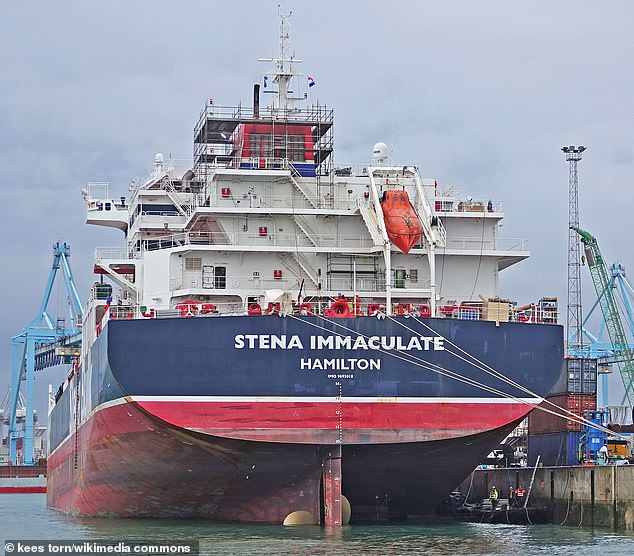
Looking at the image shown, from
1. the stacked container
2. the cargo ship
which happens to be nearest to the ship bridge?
the cargo ship

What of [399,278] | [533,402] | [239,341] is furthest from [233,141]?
[533,402]

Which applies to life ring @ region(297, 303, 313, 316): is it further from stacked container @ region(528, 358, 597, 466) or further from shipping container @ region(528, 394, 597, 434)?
shipping container @ region(528, 394, 597, 434)

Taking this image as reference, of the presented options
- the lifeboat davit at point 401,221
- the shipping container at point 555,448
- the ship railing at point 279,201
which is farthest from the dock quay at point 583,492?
the ship railing at point 279,201

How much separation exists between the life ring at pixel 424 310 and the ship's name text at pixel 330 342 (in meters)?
1.69

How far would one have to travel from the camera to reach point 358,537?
26.2 meters

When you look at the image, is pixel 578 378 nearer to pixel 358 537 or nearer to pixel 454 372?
pixel 454 372

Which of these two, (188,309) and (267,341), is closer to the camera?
(267,341)

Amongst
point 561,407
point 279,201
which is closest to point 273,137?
point 279,201

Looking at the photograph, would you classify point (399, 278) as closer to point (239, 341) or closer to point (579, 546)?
point (239, 341)

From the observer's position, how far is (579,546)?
25.8 meters

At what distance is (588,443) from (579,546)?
8069mm

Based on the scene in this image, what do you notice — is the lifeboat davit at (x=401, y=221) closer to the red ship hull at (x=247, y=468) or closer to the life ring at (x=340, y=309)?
the life ring at (x=340, y=309)

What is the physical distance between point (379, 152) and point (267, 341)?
8021mm

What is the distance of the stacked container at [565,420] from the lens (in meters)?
34.2
